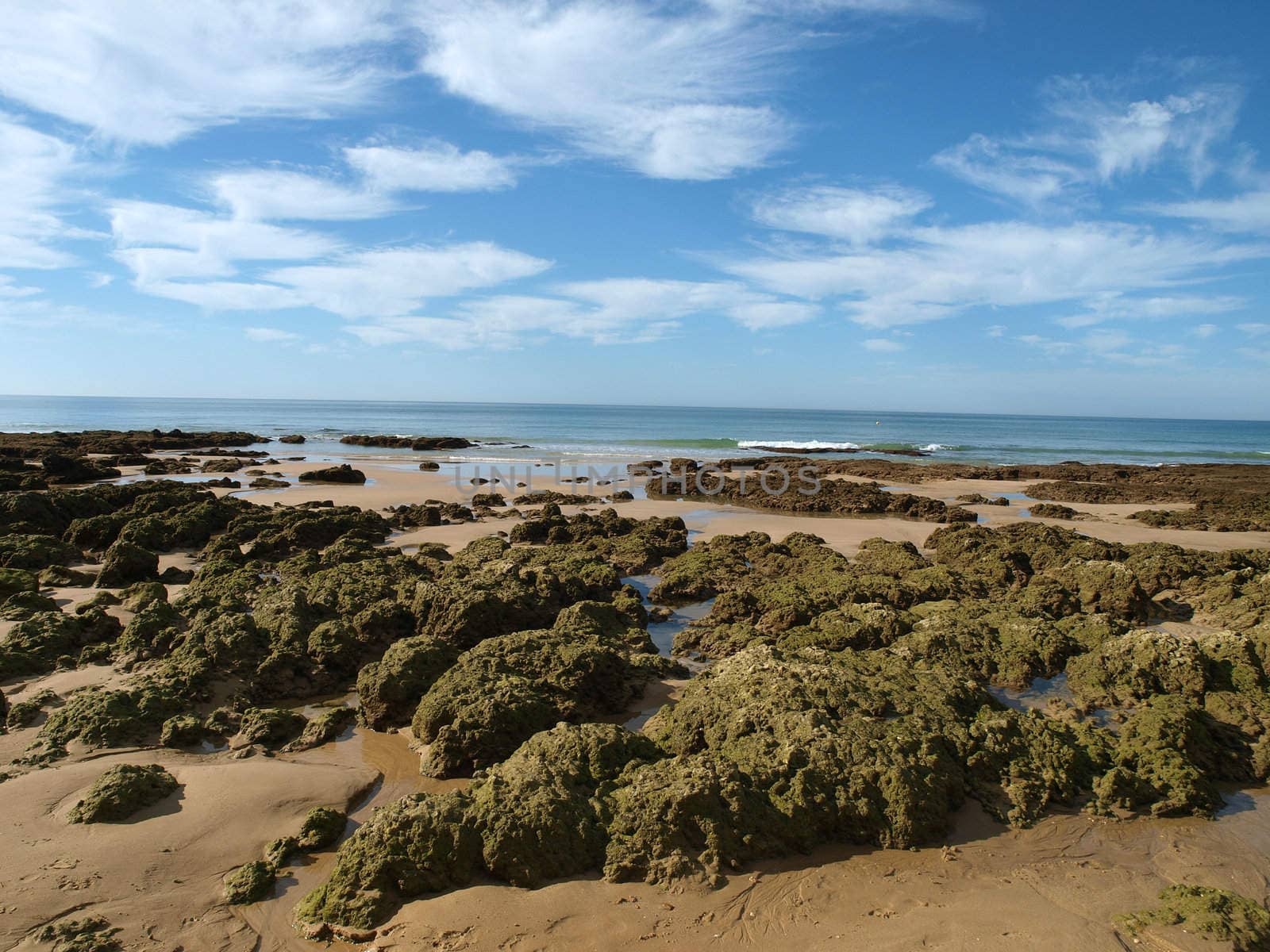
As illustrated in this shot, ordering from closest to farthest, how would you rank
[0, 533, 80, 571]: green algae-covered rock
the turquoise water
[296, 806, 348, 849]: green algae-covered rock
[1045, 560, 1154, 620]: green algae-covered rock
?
[296, 806, 348, 849]: green algae-covered rock → [1045, 560, 1154, 620]: green algae-covered rock → [0, 533, 80, 571]: green algae-covered rock → the turquoise water

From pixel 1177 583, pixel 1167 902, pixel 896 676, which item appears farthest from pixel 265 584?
pixel 1177 583

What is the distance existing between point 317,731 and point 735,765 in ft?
11.0

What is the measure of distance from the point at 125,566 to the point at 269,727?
604 centimetres

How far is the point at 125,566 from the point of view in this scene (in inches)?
382

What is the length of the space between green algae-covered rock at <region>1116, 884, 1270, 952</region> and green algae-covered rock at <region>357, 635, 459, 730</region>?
4872 millimetres

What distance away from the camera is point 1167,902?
356 centimetres

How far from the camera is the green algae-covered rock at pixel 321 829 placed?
412cm

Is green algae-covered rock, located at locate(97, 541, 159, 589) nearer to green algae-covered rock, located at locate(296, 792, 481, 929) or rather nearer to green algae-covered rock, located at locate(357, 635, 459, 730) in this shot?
green algae-covered rock, located at locate(357, 635, 459, 730)

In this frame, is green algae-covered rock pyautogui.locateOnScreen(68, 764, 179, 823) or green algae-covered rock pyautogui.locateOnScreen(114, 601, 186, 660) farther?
green algae-covered rock pyautogui.locateOnScreen(114, 601, 186, 660)

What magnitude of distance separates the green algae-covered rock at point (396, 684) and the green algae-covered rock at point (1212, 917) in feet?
16.0

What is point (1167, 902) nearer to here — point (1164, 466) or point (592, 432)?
point (1164, 466)

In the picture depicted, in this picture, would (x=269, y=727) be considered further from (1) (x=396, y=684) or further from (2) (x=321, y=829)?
(2) (x=321, y=829)

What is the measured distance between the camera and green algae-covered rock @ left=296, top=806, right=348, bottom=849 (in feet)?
13.5

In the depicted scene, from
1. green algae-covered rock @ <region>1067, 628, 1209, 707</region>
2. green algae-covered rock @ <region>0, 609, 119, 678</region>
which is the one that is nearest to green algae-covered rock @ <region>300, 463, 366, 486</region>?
green algae-covered rock @ <region>0, 609, 119, 678</region>
